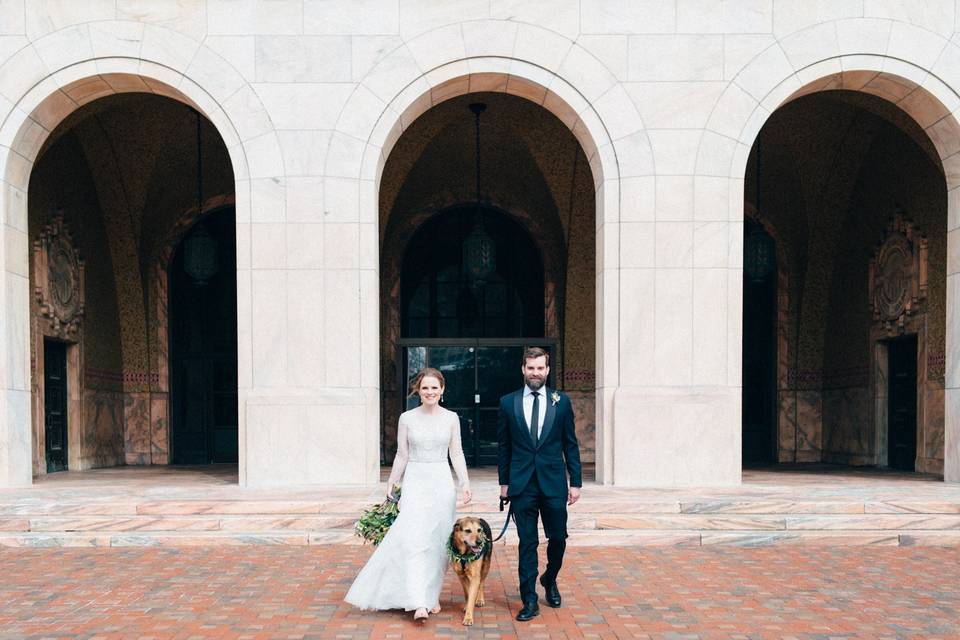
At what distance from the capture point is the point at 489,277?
15.2m

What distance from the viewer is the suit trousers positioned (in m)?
5.50

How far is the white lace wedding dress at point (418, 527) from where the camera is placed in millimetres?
5395

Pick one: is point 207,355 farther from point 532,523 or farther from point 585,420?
point 532,523

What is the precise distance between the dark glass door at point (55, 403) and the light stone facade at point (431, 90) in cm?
315

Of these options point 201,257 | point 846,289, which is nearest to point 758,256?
point 846,289

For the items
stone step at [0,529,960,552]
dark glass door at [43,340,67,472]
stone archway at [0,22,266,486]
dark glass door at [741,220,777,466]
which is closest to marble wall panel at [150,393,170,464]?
dark glass door at [43,340,67,472]

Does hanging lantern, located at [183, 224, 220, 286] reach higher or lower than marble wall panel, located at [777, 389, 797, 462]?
higher

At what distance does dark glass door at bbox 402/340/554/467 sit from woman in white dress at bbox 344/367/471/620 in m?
9.55

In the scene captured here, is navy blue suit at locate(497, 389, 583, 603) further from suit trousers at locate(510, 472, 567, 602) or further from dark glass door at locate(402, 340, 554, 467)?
dark glass door at locate(402, 340, 554, 467)

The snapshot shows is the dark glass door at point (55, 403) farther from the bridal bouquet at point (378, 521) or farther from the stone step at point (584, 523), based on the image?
the bridal bouquet at point (378, 521)

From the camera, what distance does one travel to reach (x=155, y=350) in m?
15.4

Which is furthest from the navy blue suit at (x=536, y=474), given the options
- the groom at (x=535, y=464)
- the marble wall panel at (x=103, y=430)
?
the marble wall panel at (x=103, y=430)

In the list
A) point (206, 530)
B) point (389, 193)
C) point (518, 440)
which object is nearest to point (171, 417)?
point (389, 193)

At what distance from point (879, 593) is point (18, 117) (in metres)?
10.7
